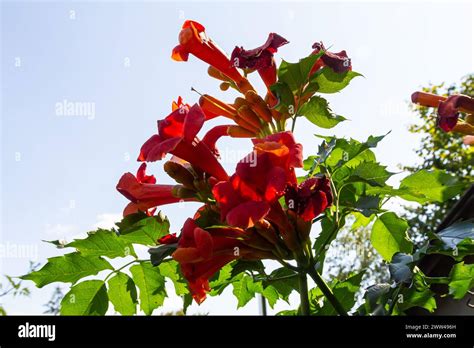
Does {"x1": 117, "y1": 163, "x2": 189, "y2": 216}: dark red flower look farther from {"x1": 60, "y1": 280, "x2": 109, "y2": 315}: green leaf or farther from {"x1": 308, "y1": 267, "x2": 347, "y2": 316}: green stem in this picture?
{"x1": 308, "y1": 267, "x2": 347, "y2": 316}: green stem

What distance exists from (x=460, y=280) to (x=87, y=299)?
4.02ft

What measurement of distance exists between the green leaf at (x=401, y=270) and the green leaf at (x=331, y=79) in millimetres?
573

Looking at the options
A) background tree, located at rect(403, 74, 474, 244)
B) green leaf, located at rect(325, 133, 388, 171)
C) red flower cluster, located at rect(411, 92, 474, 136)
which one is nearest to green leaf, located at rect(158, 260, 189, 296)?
green leaf, located at rect(325, 133, 388, 171)

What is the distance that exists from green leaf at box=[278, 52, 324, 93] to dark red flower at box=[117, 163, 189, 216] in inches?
19.2

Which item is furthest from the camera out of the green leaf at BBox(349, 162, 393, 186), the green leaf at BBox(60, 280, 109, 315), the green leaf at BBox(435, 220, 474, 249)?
the green leaf at BBox(60, 280, 109, 315)

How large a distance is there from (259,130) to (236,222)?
52 centimetres

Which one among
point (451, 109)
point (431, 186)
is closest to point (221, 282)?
point (431, 186)

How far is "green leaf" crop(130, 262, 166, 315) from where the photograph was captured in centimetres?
195

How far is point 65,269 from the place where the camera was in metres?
1.88

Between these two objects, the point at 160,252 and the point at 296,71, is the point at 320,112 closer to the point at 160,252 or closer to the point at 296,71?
the point at 296,71

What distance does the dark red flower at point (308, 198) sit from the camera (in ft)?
5.26
